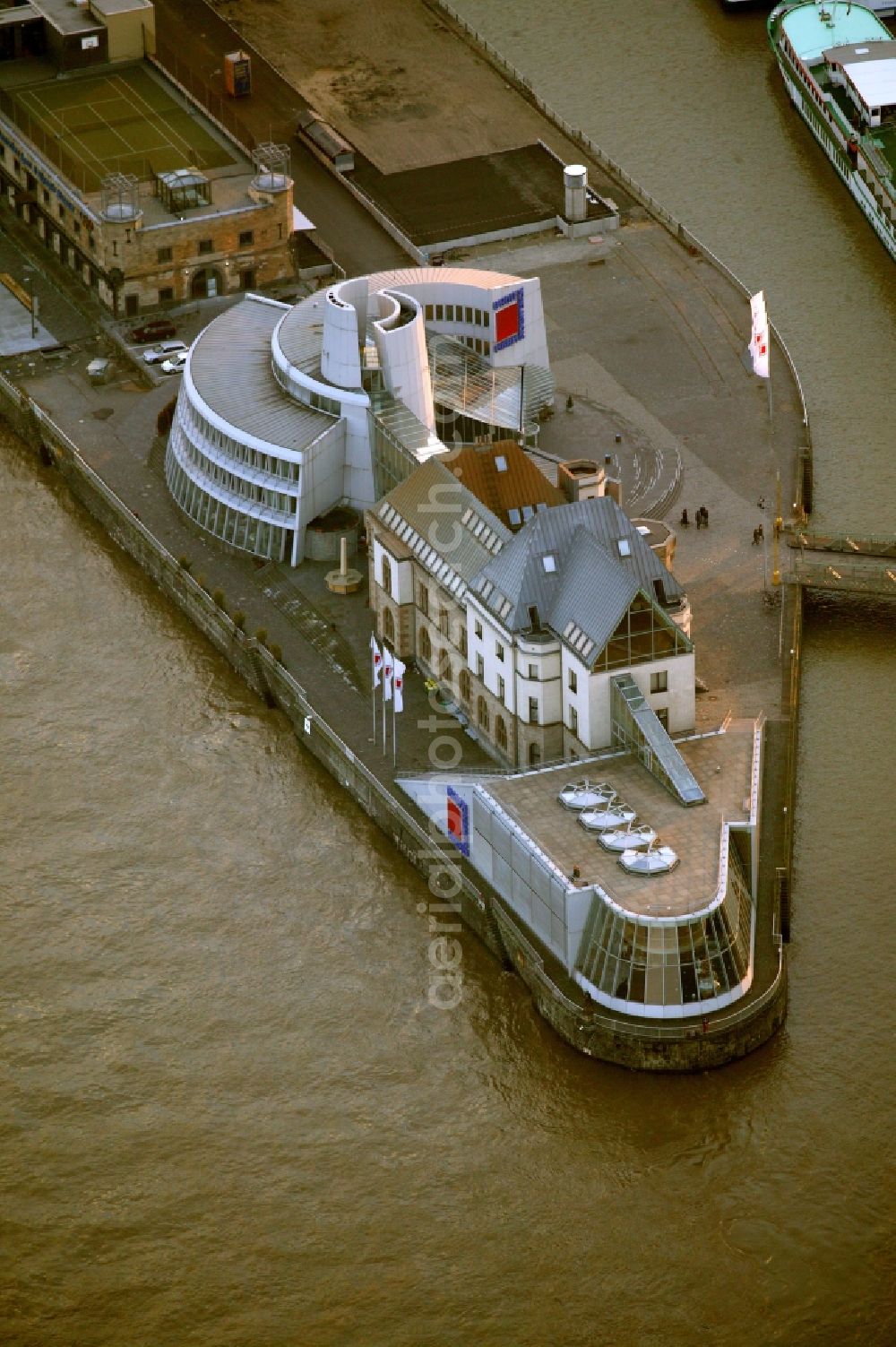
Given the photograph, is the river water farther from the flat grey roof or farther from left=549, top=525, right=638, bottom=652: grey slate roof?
left=549, top=525, right=638, bottom=652: grey slate roof

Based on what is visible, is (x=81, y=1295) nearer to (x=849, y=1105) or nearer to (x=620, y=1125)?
(x=620, y=1125)

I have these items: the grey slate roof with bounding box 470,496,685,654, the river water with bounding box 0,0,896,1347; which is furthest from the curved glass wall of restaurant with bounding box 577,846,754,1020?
the grey slate roof with bounding box 470,496,685,654

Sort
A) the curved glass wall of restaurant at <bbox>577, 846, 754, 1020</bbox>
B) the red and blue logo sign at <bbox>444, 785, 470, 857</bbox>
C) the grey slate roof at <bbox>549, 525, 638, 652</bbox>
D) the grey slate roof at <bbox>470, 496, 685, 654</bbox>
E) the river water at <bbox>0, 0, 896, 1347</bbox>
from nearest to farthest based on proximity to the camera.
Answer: the river water at <bbox>0, 0, 896, 1347</bbox> → the curved glass wall of restaurant at <bbox>577, 846, 754, 1020</bbox> → the grey slate roof at <bbox>549, 525, 638, 652</bbox> → the grey slate roof at <bbox>470, 496, 685, 654</bbox> → the red and blue logo sign at <bbox>444, 785, 470, 857</bbox>

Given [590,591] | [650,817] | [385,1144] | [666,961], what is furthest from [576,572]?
[385,1144]

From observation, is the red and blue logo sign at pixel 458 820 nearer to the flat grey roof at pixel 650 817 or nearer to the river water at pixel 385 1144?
the flat grey roof at pixel 650 817

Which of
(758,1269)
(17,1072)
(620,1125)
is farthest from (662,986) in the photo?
(17,1072)

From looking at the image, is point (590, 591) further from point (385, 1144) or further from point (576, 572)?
point (385, 1144)

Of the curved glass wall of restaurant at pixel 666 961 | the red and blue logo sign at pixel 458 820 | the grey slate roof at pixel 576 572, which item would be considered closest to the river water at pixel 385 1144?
the red and blue logo sign at pixel 458 820
